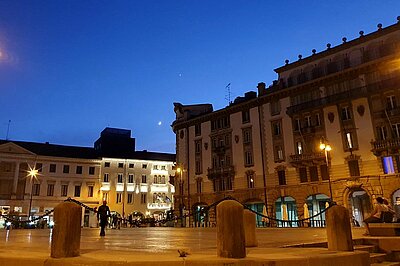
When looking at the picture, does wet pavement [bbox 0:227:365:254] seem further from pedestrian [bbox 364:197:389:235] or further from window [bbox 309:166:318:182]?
window [bbox 309:166:318:182]

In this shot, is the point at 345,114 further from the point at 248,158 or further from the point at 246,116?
the point at 248,158

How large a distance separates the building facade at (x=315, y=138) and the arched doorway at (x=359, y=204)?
101 mm

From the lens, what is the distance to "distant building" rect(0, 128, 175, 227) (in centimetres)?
5266

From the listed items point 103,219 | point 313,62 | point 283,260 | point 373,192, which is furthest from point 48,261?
point 313,62

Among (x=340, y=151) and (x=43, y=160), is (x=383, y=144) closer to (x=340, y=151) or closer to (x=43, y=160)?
(x=340, y=151)

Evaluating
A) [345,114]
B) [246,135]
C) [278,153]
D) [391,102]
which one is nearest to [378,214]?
[391,102]

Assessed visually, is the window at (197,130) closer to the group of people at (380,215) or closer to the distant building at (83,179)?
the distant building at (83,179)

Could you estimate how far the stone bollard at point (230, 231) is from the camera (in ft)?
16.7

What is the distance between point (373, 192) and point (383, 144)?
457cm

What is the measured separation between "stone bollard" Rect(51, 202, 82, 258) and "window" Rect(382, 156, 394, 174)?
105 ft

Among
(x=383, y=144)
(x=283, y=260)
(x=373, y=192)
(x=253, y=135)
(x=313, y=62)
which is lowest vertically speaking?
(x=283, y=260)

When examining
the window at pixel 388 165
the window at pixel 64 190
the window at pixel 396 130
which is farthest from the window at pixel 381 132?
the window at pixel 64 190

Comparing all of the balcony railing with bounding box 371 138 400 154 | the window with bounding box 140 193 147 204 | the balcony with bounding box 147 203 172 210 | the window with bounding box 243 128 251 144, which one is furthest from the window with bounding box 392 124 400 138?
the window with bounding box 140 193 147 204

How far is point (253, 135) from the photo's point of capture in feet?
137
